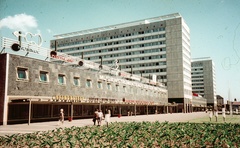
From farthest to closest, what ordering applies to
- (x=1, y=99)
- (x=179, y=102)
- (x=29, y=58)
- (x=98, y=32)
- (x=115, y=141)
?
1. (x=98, y=32)
2. (x=179, y=102)
3. (x=29, y=58)
4. (x=1, y=99)
5. (x=115, y=141)

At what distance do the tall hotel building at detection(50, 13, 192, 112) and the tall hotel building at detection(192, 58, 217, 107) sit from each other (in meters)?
54.0

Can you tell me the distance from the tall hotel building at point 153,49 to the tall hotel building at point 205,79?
5398 centimetres

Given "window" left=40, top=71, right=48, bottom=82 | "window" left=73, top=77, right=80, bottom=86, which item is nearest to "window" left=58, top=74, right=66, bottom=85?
"window" left=73, top=77, right=80, bottom=86

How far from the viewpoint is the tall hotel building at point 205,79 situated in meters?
145

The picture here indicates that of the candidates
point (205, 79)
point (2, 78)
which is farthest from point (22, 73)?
point (205, 79)

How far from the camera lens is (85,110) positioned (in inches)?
1519

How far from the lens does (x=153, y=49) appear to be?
89.5m

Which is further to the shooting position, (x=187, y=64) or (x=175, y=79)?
(x=187, y=64)

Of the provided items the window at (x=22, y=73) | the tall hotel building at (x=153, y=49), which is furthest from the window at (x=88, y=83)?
the tall hotel building at (x=153, y=49)

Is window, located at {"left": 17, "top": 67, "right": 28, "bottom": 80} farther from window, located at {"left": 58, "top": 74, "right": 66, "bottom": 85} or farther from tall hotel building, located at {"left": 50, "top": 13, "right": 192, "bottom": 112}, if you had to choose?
tall hotel building, located at {"left": 50, "top": 13, "right": 192, "bottom": 112}

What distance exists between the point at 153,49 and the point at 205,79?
7225 cm

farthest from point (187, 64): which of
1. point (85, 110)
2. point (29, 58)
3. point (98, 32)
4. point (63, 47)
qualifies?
point (29, 58)

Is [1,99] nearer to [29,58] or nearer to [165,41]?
[29,58]

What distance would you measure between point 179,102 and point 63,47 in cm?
5744
